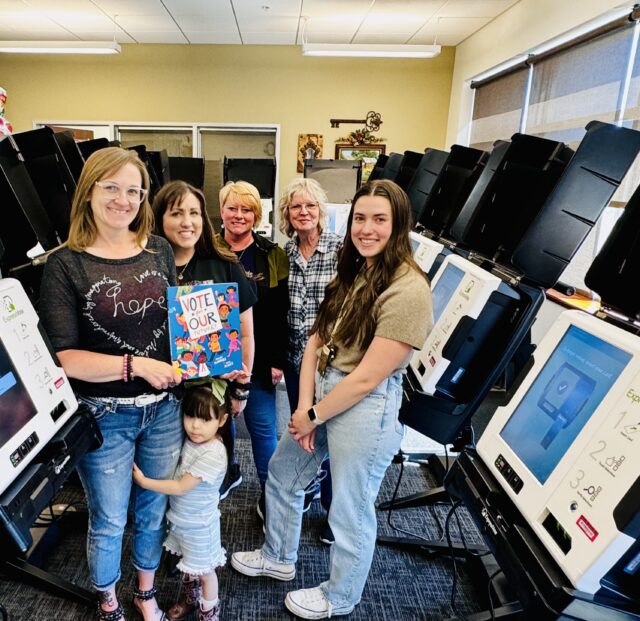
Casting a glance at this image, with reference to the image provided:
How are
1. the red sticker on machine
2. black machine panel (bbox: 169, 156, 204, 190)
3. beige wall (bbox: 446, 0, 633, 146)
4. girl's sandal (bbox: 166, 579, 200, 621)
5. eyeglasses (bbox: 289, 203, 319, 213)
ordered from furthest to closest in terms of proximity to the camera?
black machine panel (bbox: 169, 156, 204, 190) → beige wall (bbox: 446, 0, 633, 146) → eyeglasses (bbox: 289, 203, 319, 213) → girl's sandal (bbox: 166, 579, 200, 621) → the red sticker on machine

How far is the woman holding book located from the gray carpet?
50 cm

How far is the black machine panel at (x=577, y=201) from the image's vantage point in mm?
1071

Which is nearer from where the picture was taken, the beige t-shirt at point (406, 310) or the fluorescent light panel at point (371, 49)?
the beige t-shirt at point (406, 310)

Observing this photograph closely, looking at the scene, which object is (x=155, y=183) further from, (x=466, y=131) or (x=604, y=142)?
(x=466, y=131)

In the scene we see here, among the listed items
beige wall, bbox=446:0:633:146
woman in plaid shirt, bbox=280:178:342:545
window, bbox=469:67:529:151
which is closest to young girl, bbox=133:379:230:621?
woman in plaid shirt, bbox=280:178:342:545

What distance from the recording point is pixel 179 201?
4.84ft

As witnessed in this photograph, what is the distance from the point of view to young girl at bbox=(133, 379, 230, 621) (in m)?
1.33

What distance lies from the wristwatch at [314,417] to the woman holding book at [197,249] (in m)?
0.31

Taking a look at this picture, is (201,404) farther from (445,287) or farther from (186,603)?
(445,287)

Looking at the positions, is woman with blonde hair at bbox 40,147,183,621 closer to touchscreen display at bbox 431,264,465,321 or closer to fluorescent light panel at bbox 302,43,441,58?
touchscreen display at bbox 431,264,465,321

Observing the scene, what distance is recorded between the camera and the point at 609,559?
2.25 feet

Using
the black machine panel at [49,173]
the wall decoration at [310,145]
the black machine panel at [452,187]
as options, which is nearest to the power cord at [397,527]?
the black machine panel at [452,187]

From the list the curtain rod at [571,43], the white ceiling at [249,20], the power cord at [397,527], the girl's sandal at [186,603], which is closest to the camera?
the girl's sandal at [186,603]

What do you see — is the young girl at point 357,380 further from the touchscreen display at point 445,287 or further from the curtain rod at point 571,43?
the curtain rod at point 571,43
